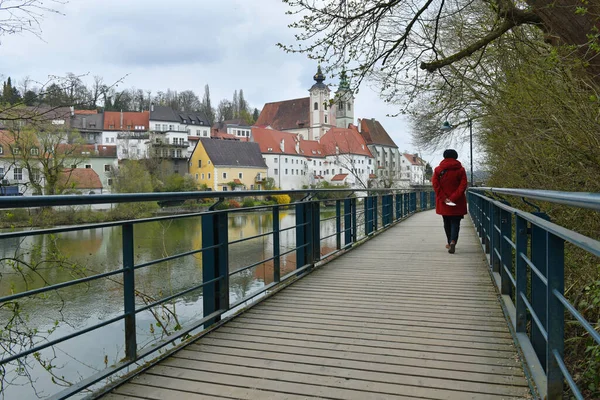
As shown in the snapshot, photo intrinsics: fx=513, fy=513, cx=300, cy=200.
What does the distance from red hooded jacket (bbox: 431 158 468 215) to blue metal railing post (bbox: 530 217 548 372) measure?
17.0ft

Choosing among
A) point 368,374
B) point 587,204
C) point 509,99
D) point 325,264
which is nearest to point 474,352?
point 368,374

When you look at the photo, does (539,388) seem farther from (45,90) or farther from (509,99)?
(509,99)

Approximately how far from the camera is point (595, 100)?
4.80 m

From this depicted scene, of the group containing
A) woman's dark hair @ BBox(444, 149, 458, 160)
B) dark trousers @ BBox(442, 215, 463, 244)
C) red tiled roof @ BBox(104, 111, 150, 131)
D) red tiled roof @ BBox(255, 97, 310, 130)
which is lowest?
dark trousers @ BBox(442, 215, 463, 244)

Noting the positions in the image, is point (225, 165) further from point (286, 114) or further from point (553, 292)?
point (553, 292)

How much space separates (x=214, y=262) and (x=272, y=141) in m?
85.5

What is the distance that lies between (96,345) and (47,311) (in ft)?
3.87

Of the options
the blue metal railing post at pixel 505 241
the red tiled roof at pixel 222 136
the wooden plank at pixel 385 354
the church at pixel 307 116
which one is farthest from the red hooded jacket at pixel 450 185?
the church at pixel 307 116

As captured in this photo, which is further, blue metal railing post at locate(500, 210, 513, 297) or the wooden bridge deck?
blue metal railing post at locate(500, 210, 513, 297)


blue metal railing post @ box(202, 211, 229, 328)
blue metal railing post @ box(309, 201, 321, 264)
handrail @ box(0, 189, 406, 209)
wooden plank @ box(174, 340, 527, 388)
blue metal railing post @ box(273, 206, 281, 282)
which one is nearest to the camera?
handrail @ box(0, 189, 406, 209)

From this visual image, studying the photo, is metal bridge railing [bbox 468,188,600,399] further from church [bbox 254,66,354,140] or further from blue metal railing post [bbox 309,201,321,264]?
church [bbox 254,66,354,140]

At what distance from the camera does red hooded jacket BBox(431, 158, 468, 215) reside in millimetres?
8031

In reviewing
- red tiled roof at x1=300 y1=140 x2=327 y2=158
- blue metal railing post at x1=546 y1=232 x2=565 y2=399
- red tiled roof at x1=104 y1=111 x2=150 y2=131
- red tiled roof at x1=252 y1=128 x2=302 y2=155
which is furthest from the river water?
red tiled roof at x1=300 y1=140 x2=327 y2=158

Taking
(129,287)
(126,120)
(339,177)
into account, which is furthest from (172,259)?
(126,120)
